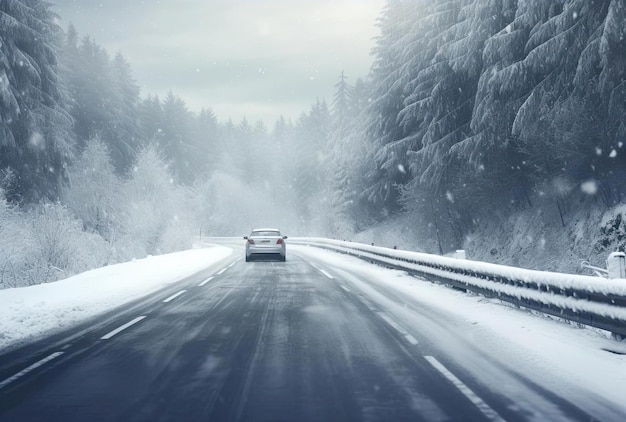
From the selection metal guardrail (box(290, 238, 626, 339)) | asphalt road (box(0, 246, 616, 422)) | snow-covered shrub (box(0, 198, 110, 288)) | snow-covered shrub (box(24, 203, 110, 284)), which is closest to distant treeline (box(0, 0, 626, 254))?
metal guardrail (box(290, 238, 626, 339))

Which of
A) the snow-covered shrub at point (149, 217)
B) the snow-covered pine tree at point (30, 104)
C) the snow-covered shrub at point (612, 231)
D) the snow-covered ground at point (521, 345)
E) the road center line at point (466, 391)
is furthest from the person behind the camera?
the snow-covered shrub at point (149, 217)

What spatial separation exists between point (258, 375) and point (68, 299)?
7.62 meters

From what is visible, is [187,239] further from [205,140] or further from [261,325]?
[205,140]

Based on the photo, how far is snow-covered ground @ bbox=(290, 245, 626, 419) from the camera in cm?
547

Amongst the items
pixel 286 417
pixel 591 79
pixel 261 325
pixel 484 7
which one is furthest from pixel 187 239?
pixel 286 417

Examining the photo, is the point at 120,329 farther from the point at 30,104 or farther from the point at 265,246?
the point at 30,104

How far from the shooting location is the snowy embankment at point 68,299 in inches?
346

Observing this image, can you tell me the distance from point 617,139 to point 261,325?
15.4 metres

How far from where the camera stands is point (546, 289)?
29.2 feet

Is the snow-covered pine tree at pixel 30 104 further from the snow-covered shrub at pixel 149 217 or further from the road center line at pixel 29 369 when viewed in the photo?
the road center line at pixel 29 369

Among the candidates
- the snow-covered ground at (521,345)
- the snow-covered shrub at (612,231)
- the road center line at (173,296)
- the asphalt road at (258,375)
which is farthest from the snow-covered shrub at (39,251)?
the snow-covered shrub at (612,231)

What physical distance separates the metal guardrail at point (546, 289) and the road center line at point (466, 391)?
8.26 ft

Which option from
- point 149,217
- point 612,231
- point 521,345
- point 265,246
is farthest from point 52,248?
point 612,231

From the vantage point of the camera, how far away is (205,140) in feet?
330
